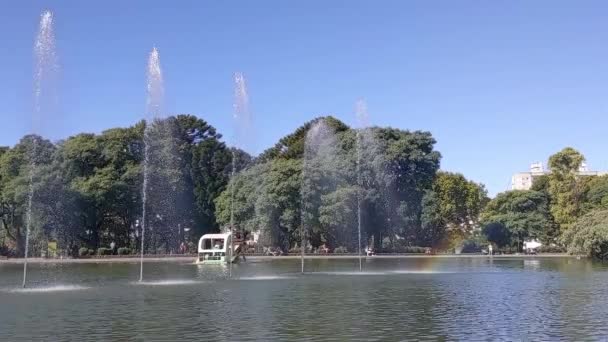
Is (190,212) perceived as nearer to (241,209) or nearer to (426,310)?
(241,209)

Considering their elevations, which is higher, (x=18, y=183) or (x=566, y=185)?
(x=566, y=185)

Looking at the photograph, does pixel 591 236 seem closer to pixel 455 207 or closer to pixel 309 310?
pixel 455 207

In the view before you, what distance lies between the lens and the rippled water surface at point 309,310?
19047 millimetres

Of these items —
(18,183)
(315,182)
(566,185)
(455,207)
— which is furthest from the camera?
(455,207)

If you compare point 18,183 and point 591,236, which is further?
point 18,183

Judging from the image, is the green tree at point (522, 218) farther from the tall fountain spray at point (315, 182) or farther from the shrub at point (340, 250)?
the tall fountain spray at point (315, 182)

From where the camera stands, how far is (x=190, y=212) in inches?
3836

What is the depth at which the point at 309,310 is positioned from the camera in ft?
79.5

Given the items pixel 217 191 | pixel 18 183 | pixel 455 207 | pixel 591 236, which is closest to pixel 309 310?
pixel 591 236

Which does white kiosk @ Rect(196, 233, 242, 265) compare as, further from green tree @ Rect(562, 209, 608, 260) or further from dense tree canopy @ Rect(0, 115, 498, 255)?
green tree @ Rect(562, 209, 608, 260)

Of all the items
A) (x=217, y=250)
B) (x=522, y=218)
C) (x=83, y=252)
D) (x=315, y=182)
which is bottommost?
(x=83, y=252)

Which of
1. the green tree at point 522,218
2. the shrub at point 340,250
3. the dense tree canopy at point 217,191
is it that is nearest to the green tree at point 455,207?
the dense tree canopy at point 217,191

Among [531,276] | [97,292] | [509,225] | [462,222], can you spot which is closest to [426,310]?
[97,292]

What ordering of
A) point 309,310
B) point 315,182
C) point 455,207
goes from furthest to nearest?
1. point 455,207
2. point 315,182
3. point 309,310
